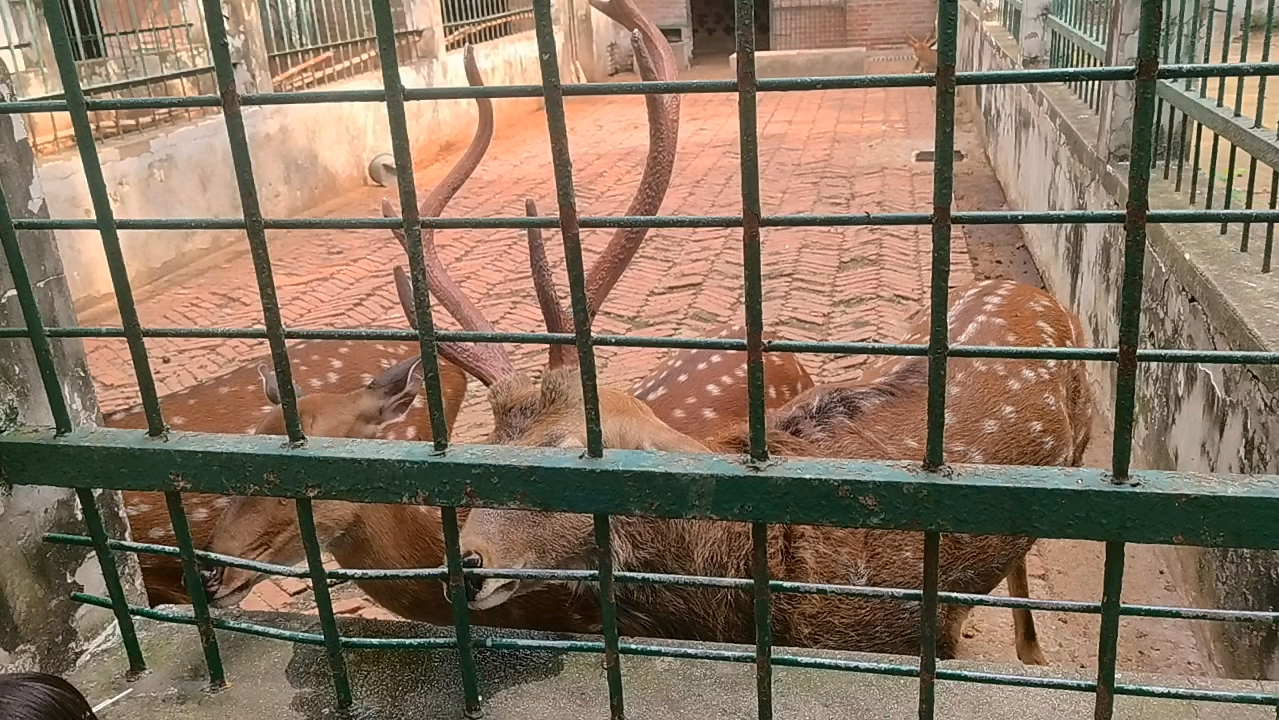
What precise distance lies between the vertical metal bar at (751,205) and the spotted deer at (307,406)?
46.0 inches

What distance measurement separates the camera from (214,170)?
10.1 metres

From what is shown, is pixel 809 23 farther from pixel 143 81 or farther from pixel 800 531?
pixel 800 531

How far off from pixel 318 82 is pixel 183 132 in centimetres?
307

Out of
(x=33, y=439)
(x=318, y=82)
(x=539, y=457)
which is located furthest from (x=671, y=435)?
(x=318, y=82)

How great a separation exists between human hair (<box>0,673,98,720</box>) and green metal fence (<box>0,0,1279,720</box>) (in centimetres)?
46

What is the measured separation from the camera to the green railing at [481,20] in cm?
1595

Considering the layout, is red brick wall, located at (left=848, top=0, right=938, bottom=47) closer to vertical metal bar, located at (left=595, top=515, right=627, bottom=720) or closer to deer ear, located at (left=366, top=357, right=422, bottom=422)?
deer ear, located at (left=366, top=357, right=422, bottom=422)

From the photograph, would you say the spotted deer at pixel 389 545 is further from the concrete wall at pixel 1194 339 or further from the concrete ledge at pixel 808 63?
the concrete ledge at pixel 808 63

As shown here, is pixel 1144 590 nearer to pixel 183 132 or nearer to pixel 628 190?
pixel 628 190

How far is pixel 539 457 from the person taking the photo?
6.66 feet

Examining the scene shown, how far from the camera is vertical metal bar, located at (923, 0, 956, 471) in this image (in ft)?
5.47

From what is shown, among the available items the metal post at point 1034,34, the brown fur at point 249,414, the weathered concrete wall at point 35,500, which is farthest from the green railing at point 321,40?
the weathered concrete wall at point 35,500

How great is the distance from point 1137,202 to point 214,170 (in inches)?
388

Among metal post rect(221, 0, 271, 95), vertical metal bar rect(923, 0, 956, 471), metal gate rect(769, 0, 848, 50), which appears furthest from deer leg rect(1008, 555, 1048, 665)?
metal gate rect(769, 0, 848, 50)
